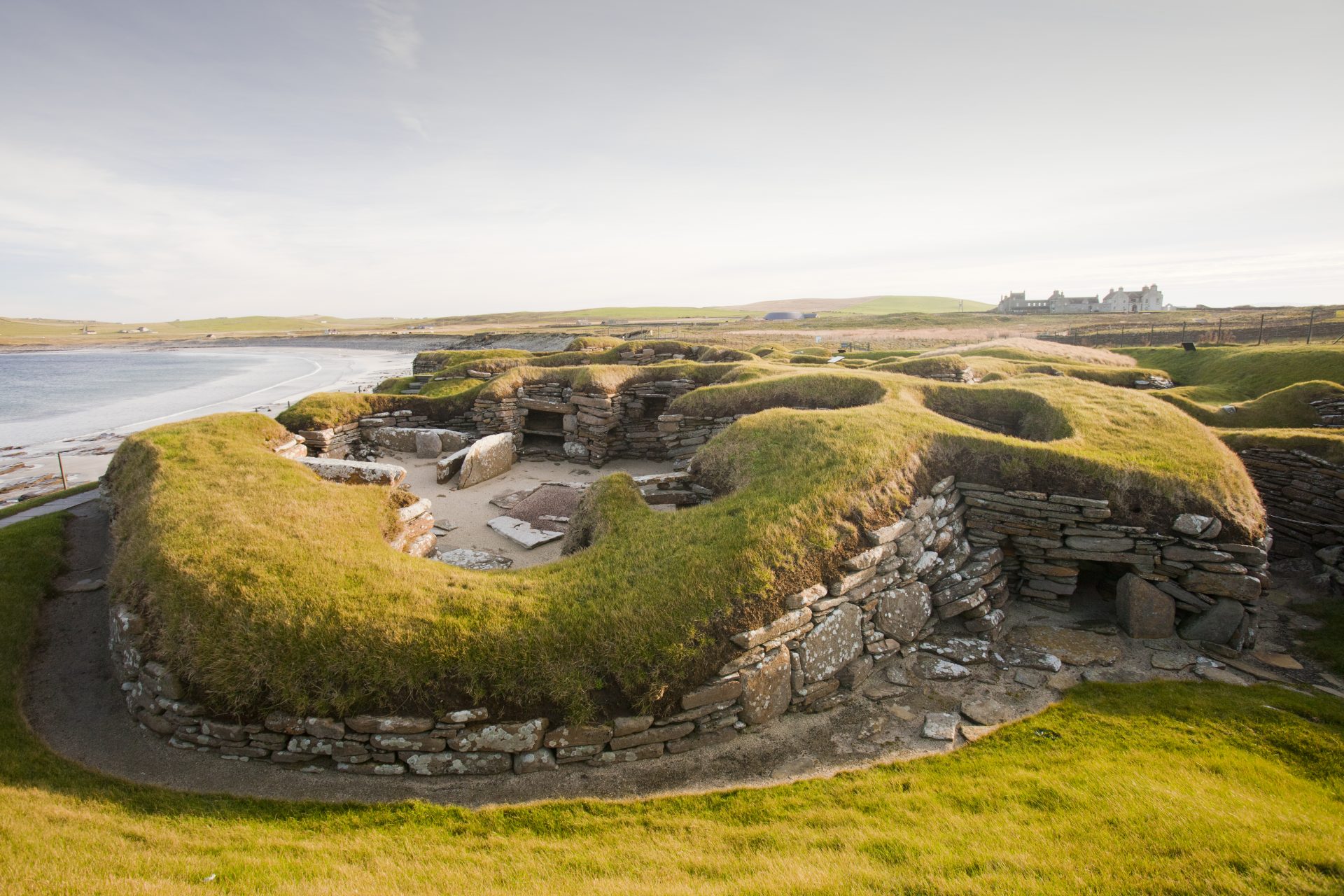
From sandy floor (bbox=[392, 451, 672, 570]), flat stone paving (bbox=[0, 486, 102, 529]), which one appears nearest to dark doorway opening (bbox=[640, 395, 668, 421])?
sandy floor (bbox=[392, 451, 672, 570])

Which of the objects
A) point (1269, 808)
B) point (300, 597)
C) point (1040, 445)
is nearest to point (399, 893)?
point (300, 597)

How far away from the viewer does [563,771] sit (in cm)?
601

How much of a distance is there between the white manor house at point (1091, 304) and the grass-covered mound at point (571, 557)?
99.5 m

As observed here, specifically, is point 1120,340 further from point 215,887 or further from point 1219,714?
point 215,887

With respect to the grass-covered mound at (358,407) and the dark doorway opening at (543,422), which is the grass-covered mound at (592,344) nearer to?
the grass-covered mound at (358,407)

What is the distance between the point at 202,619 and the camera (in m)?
6.58

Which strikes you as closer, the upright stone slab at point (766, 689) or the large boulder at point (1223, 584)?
the upright stone slab at point (766, 689)

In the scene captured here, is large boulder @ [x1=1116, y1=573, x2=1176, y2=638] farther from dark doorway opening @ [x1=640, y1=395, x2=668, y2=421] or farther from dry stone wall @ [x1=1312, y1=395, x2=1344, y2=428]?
dark doorway opening @ [x1=640, y1=395, x2=668, y2=421]

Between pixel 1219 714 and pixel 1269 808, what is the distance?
1958mm

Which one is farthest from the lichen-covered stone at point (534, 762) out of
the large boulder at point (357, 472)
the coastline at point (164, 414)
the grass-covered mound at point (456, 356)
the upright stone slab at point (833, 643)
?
the coastline at point (164, 414)

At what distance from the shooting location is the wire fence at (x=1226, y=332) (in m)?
34.1

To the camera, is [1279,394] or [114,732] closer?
[114,732]

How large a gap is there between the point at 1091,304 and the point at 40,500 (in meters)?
117

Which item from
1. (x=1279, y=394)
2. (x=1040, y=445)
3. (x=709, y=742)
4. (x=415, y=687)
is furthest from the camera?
(x=1279, y=394)
